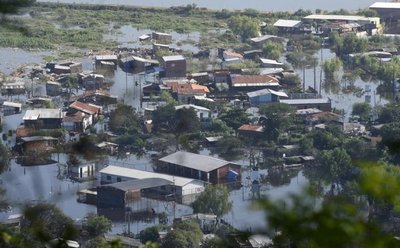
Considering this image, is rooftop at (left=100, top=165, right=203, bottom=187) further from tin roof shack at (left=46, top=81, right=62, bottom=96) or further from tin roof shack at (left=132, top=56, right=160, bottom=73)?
tin roof shack at (left=132, top=56, right=160, bottom=73)

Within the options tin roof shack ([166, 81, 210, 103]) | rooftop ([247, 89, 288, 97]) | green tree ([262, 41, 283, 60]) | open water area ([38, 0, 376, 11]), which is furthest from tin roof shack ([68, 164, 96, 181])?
open water area ([38, 0, 376, 11])

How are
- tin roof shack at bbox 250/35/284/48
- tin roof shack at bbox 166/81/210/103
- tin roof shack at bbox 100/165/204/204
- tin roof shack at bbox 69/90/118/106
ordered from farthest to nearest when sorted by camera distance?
tin roof shack at bbox 250/35/284/48 → tin roof shack at bbox 166/81/210/103 → tin roof shack at bbox 69/90/118/106 → tin roof shack at bbox 100/165/204/204

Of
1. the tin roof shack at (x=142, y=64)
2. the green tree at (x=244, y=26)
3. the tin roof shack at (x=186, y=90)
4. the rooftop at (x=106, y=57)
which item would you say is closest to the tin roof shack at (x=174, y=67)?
the tin roof shack at (x=142, y=64)

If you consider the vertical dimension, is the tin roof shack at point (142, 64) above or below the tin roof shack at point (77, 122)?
above

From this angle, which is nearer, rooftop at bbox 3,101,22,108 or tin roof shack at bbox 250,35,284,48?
rooftop at bbox 3,101,22,108

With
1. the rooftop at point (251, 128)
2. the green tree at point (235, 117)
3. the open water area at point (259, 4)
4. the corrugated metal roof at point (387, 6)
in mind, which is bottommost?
the rooftop at point (251, 128)

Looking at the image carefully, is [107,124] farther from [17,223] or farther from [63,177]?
[17,223]

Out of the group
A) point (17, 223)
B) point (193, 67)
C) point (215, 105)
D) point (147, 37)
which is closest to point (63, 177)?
point (17, 223)

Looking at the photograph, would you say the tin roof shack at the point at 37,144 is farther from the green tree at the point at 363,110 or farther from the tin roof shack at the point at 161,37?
the tin roof shack at the point at 161,37
